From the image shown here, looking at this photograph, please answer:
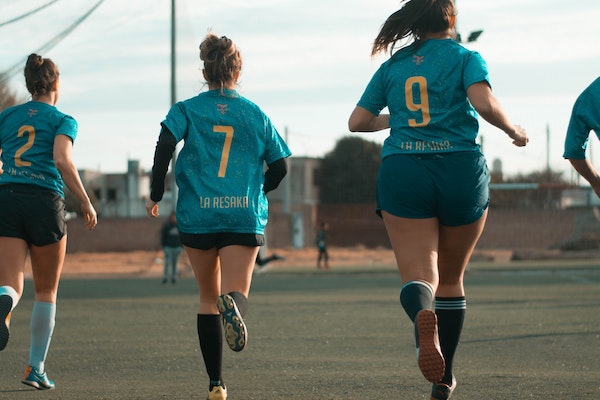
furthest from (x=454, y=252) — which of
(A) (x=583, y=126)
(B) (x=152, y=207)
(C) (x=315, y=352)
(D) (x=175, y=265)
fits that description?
Answer: (D) (x=175, y=265)

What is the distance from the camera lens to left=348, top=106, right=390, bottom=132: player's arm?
5238mm

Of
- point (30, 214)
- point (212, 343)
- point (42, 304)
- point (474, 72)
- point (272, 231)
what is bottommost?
point (272, 231)

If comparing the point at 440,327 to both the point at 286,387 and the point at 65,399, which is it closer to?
the point at 286,387

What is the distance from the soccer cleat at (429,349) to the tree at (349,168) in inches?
2970

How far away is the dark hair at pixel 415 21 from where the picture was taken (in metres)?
5.12

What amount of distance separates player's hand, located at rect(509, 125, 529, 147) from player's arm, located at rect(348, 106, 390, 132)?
622 mm

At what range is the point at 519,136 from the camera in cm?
512

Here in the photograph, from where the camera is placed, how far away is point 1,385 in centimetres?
688

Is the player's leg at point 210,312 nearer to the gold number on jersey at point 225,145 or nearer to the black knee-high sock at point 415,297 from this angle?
the gold number on jersey at point 225,145

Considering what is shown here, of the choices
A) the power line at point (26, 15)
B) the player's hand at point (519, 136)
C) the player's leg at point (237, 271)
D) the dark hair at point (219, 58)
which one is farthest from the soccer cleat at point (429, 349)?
the power line at point (26, 15)

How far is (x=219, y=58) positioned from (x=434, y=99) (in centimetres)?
132

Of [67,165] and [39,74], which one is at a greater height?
[39,74]

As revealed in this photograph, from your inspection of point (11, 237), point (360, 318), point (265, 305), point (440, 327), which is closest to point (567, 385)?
point (440, 327)

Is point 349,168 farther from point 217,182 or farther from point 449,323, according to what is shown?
point 449,323
